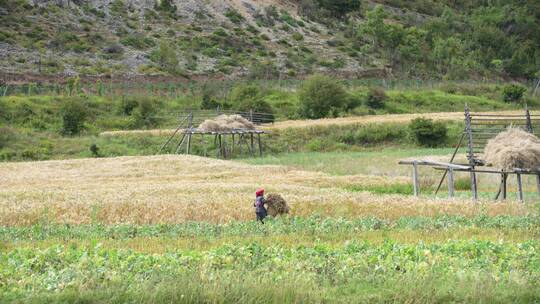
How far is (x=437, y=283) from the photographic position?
10.2 meters

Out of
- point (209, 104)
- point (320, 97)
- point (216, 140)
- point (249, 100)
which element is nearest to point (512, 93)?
point (320, 97)

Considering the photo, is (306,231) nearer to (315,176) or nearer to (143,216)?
(143,216)

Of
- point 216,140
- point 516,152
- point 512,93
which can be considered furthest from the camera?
point 512,93

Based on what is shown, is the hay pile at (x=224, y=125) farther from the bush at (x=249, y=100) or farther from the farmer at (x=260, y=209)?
the farmer at (x=260, y=209)

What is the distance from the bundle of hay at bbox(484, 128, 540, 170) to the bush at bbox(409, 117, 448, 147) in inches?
1241

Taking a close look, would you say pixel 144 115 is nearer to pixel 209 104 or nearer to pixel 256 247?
pixel 209 104

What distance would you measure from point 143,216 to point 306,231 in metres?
6.24

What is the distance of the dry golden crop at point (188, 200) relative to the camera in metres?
22.0

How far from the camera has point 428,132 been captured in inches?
2340

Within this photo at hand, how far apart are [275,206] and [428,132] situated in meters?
40.1

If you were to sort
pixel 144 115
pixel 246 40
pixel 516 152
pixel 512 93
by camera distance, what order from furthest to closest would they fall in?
pixel 246 40 < pixel 512 93 < pixel 144 115 < pixel 516 152

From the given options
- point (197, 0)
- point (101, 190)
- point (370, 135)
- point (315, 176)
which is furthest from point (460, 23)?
Result: point (101, 190)

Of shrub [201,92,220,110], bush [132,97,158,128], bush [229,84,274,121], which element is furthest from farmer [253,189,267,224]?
shrub [201,92,220,110]

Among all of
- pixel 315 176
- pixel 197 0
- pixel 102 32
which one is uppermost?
pixel 197 0
